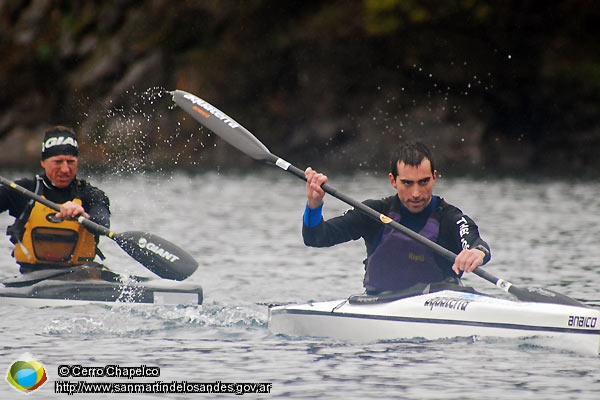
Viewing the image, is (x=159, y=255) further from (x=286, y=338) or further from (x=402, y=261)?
(x=402, y=261)

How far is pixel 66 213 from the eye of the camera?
1127 cm

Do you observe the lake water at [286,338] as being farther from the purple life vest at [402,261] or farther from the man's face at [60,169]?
the man's face at [60,169]

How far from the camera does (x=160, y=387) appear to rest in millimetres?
8219

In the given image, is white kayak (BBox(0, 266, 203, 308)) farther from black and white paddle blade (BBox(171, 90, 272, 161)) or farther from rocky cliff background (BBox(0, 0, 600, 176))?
rocky cliff background (BBox(0, 0, 600, 176))

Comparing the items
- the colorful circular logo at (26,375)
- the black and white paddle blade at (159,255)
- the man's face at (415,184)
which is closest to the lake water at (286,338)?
the colorful circular logo at (26,375)

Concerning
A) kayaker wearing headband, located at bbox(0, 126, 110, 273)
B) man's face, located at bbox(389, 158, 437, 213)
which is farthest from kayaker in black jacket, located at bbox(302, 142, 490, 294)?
kayaker wearing headband, located at bbox(0, 126, 110, 273)

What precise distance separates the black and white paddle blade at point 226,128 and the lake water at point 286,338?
149 cm

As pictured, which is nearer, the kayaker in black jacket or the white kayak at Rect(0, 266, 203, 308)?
the kayaker in black jacket

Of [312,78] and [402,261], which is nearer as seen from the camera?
A: [402,261]

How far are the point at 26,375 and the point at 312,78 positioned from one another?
37995 mm

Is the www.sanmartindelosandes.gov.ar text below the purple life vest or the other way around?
below

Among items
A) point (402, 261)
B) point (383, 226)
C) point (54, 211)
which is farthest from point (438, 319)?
point (54, 211)

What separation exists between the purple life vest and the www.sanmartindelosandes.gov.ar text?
1.91 m

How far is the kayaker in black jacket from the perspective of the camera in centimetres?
960
